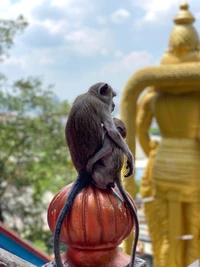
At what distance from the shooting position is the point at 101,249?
0.56 m

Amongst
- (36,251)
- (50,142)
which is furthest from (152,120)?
(50,142)

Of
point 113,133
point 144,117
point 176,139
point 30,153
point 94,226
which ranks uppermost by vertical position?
point 113,133

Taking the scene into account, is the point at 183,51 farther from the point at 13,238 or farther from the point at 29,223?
the point at 29,223

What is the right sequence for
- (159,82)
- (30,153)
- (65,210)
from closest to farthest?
(65,210), (159,82), (30,153)

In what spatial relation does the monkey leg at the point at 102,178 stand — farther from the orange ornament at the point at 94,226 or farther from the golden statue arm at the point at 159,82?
the golden statue arm at the point at 159,82

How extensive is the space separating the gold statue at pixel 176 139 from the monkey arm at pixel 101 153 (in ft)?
5.25

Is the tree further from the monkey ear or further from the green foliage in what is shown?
the monkey ear

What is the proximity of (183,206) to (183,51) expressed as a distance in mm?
930

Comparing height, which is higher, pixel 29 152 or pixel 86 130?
pixel 86 130

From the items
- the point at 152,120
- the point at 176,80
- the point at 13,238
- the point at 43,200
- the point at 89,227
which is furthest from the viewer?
the point at 43,200

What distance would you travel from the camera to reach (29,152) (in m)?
4.39

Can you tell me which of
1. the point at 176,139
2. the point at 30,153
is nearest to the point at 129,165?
the point at 176,139

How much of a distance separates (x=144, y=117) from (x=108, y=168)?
2042 millimetres

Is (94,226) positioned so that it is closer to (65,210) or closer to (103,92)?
(65,210)
